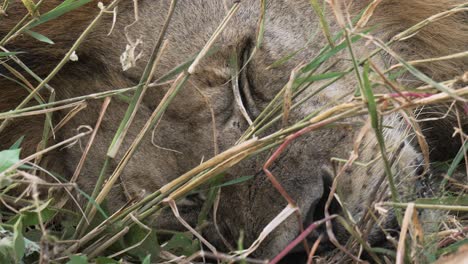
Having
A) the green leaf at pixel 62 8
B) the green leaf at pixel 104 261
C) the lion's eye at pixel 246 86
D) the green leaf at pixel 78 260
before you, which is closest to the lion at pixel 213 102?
the lion's eye at pixel 246 86

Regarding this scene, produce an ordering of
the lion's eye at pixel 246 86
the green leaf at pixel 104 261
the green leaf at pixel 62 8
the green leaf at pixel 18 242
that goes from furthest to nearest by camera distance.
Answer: the lion's eye at pixel 246 86 → the green leaf at pixel 62 8 → the green leaf at pixel 104 261 → the green leaf at pixel 18 242

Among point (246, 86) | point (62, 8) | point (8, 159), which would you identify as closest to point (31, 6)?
point (62, 8)

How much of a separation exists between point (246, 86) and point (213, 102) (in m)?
0.10

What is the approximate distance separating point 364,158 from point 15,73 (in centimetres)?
96

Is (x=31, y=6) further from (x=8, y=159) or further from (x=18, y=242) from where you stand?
(x=18, y=242)

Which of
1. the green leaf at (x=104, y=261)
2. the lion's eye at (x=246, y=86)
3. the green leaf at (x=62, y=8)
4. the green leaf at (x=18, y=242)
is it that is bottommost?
the green leaf at (x=104, y=261)

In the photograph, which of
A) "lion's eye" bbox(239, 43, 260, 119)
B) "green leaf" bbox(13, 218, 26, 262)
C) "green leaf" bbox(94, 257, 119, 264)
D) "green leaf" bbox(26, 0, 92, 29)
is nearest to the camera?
"green leaf" bbox(13, 218, 26, 262)

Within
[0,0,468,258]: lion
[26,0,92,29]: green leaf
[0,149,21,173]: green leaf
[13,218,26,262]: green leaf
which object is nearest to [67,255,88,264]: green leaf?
[13,218,26,262]: green leaf

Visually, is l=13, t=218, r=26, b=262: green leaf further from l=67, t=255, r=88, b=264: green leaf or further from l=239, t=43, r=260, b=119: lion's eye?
l=239, t=43, r=260, b=119: lion's eye

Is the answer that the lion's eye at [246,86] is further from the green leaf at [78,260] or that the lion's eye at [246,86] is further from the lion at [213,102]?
the green leaf at [78,260]

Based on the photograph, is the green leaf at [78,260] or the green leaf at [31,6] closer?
the green leaf at [78,260]

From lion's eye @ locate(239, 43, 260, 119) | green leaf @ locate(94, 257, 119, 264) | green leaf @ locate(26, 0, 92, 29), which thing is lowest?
green leaf @ locate(94, 257, 119, 264)

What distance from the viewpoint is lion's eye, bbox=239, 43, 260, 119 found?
246 centimetres

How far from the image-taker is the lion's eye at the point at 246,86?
2463 millimetres
